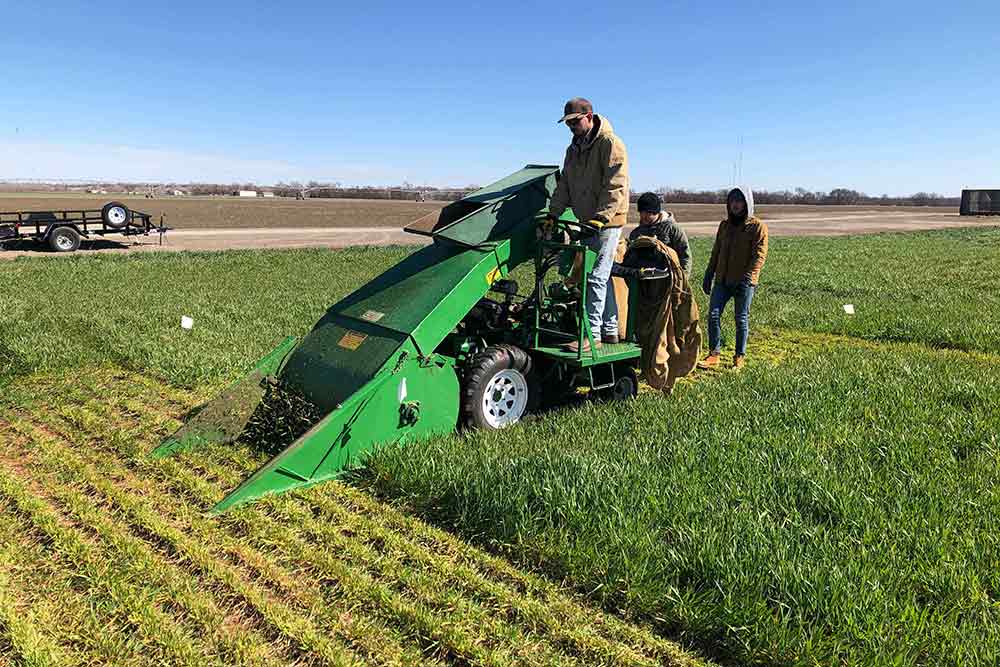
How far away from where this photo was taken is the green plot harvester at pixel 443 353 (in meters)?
4.62

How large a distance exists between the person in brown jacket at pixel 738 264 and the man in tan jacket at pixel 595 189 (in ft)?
8.34

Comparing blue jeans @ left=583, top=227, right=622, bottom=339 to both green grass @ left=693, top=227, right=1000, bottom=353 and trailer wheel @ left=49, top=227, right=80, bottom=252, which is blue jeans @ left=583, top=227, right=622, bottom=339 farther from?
trailer wheel @ left=49, top=227, right=80, bottom=252

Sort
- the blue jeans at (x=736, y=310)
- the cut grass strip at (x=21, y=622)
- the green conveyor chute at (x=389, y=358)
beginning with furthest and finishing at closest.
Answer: the blue jeans at (x=736, y=310) < the green conveyor chute at (x=389, y=358) < the cut grass strip at (x=21, y=622)

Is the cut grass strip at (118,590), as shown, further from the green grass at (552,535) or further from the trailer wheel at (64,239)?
the trailer wheel at (64,239)

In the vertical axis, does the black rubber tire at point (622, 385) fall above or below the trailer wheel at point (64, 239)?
below

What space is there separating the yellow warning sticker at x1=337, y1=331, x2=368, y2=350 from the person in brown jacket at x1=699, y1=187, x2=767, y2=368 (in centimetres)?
443

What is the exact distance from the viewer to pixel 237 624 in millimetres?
3105

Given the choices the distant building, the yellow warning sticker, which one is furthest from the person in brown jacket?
the distant building

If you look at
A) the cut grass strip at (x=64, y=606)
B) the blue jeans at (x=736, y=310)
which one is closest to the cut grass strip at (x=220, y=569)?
the cut grass strip at (x=64, y=606)

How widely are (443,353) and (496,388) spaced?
1.96 feet

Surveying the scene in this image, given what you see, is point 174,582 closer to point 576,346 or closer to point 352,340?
point 352,340

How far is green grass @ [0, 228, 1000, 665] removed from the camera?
2.99m

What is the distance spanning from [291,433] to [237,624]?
2.05 m

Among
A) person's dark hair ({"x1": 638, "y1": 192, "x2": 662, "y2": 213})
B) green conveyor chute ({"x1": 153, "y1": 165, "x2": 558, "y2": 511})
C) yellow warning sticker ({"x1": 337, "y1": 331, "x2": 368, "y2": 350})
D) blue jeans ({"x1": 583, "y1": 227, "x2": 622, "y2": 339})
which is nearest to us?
green conveyor chute ({"x1": 153, "y1": 165, "x2": 558, "y2": 511})
